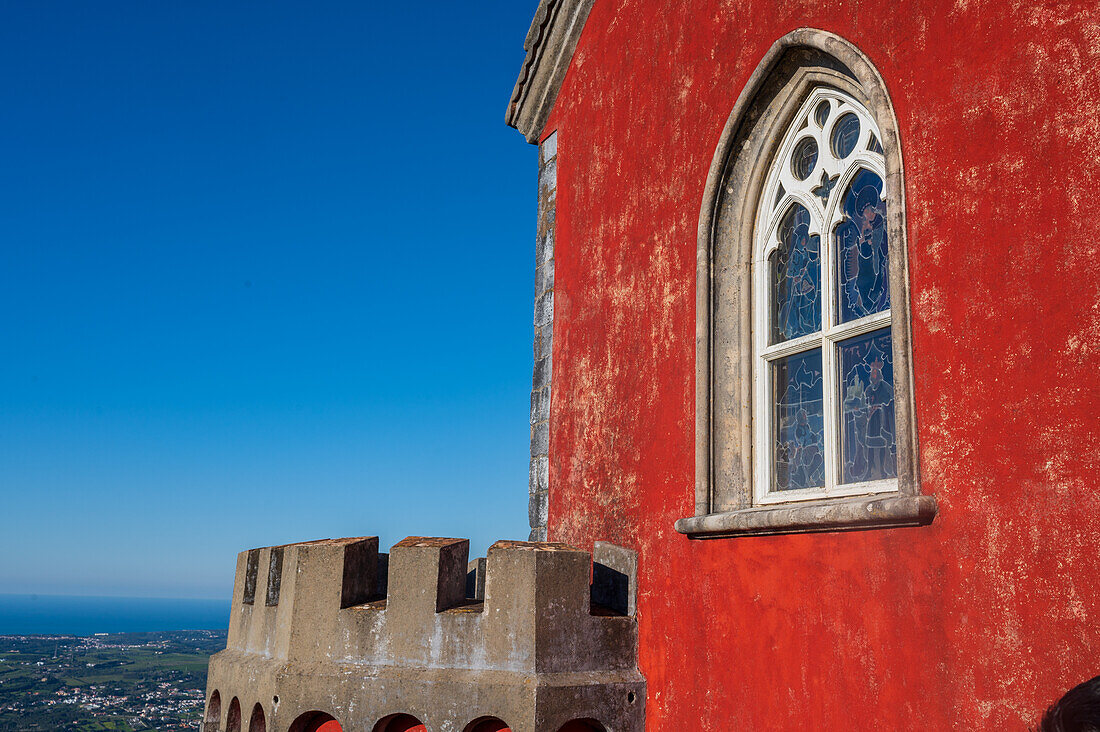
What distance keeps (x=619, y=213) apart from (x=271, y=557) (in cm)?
293

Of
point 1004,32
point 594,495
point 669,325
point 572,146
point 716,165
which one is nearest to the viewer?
point 1004,32

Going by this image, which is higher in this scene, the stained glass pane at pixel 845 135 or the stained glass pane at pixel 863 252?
the stained glass pane at pixel 845 135

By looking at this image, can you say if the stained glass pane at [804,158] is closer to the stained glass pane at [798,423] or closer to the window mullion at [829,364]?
the window mullion at [829,364]

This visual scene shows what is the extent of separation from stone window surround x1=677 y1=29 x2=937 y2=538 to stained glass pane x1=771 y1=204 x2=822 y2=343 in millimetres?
144

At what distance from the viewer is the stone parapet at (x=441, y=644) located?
14.3 ft

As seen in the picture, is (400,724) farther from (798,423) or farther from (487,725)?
(798,423)

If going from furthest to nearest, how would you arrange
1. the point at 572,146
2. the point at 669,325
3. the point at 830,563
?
the point at 572,146
the point at 669,325
the point at 830,563

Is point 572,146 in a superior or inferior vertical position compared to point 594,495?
superior

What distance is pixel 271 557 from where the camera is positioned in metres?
5.15

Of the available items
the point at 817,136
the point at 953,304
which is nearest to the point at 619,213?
the point at 817,136

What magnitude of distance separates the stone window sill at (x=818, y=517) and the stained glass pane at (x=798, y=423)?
0.56 feet

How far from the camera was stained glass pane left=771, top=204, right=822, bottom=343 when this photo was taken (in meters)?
4.36

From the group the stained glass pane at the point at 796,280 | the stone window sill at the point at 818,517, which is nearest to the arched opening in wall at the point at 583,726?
the stone window sill at the point at 818,517

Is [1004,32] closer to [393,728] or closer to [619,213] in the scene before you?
[619,213]
